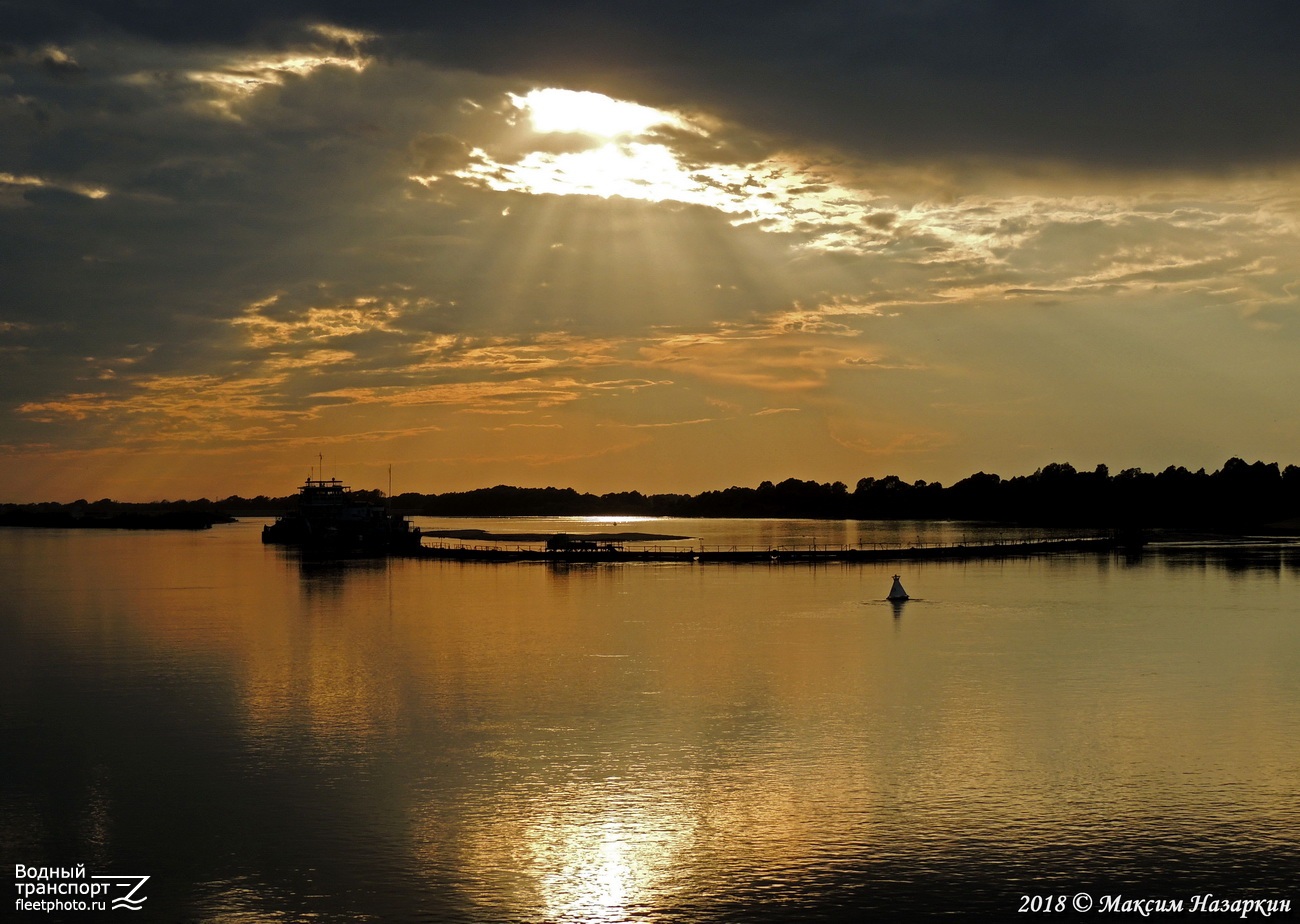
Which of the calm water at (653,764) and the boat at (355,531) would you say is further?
the boat at (355,531)

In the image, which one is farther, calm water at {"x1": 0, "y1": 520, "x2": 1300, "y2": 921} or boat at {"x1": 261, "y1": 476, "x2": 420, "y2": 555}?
boat at {"x1": 261, "y1": 476, "x2": 420, "y2": 555}

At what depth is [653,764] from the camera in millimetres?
38188

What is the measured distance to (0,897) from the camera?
2672 centimetres

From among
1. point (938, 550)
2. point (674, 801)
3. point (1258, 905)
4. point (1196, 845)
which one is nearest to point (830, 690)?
point (674, 801)

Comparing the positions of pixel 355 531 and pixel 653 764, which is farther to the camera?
pixel 355 531

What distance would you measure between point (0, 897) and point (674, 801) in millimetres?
17188

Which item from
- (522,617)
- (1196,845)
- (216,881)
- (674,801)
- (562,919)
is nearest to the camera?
(562,919)

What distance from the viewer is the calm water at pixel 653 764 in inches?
1088

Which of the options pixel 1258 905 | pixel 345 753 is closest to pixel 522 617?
pixel 345 753

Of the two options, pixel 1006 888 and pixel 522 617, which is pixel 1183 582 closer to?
pixel 522 617

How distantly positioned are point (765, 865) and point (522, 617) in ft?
192

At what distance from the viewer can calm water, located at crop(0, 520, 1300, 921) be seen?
27.6 metres

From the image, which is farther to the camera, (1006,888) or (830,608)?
(830,608)

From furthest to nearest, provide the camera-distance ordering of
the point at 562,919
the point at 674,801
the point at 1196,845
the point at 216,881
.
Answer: the point at 674,801
the point at 1196,845
the point at 216,881
the point at 562,919
